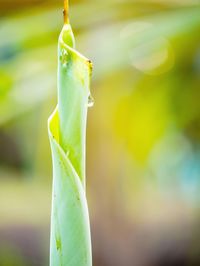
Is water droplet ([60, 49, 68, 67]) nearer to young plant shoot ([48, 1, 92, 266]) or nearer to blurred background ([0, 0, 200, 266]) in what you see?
young plant shoot ([48, 1, 92, 266])

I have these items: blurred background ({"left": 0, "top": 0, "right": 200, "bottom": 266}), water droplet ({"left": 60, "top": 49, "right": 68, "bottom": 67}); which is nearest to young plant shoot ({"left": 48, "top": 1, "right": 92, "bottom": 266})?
water droplet ({"left": 60, "top": 49, "right": 68, "bottom": 67})

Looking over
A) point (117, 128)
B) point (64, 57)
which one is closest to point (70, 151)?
point (64, 57)

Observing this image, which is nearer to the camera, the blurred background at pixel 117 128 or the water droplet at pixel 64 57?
the water droplet at pixel 64 57

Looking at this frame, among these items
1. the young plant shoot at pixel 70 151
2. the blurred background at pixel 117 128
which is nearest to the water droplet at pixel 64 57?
the young plant shoot at pixel 70 151

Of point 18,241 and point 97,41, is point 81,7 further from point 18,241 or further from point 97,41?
point 18,241

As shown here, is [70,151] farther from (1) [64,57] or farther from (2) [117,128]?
(2) [117,128]

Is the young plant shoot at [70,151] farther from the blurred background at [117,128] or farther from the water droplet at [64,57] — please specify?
the blurred background at [117,128]
